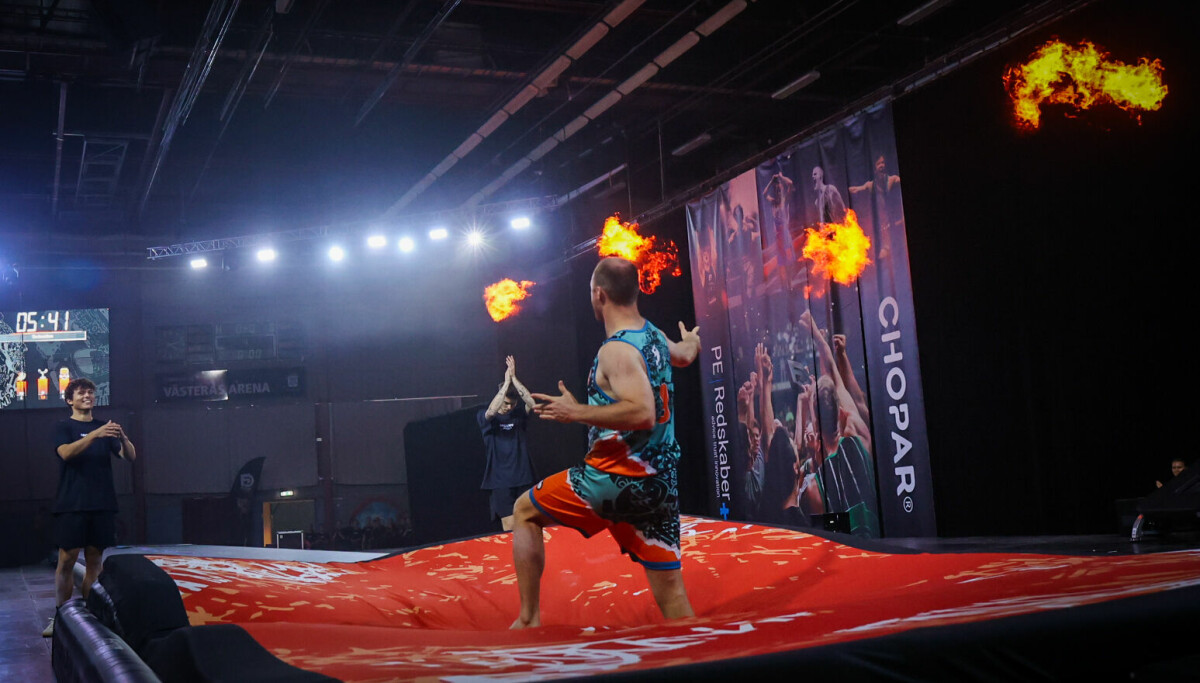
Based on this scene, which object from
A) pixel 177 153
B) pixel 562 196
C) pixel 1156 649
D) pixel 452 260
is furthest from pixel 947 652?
pixel 452 260

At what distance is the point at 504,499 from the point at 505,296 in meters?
6.90

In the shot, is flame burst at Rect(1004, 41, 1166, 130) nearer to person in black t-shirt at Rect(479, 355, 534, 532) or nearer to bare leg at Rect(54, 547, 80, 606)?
person in black t-shirt at Rect(479, 355, 534, 532)

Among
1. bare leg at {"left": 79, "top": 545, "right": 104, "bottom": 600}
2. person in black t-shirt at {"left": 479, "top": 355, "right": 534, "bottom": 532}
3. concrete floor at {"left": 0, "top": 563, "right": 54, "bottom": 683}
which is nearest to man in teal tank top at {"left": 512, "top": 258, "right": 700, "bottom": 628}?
concrete floor at {"left": 0, "top": 563, "right": 54, "bottom": 683}

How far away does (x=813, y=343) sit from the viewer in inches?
344

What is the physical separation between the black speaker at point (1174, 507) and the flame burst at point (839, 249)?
153 inches

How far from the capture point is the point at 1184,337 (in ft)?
21.2

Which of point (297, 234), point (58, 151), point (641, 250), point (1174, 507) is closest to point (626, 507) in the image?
point (1174, 507)

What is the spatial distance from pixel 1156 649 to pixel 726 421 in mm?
8302

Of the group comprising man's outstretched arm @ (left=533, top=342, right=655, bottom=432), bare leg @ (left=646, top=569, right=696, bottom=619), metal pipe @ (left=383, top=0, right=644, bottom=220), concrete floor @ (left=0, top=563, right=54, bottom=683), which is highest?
metal pipe @ (left=383, top=0, right=644, bottom=220)

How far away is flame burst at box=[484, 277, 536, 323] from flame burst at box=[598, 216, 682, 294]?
9.50 feet

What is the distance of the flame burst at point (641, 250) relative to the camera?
11648mm

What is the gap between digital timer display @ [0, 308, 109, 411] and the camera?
1341 cm

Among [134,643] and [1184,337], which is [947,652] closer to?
[134,643]

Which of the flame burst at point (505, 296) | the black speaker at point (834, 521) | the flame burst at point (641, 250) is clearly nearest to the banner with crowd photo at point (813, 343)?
the black speaker at point (834, 521)
